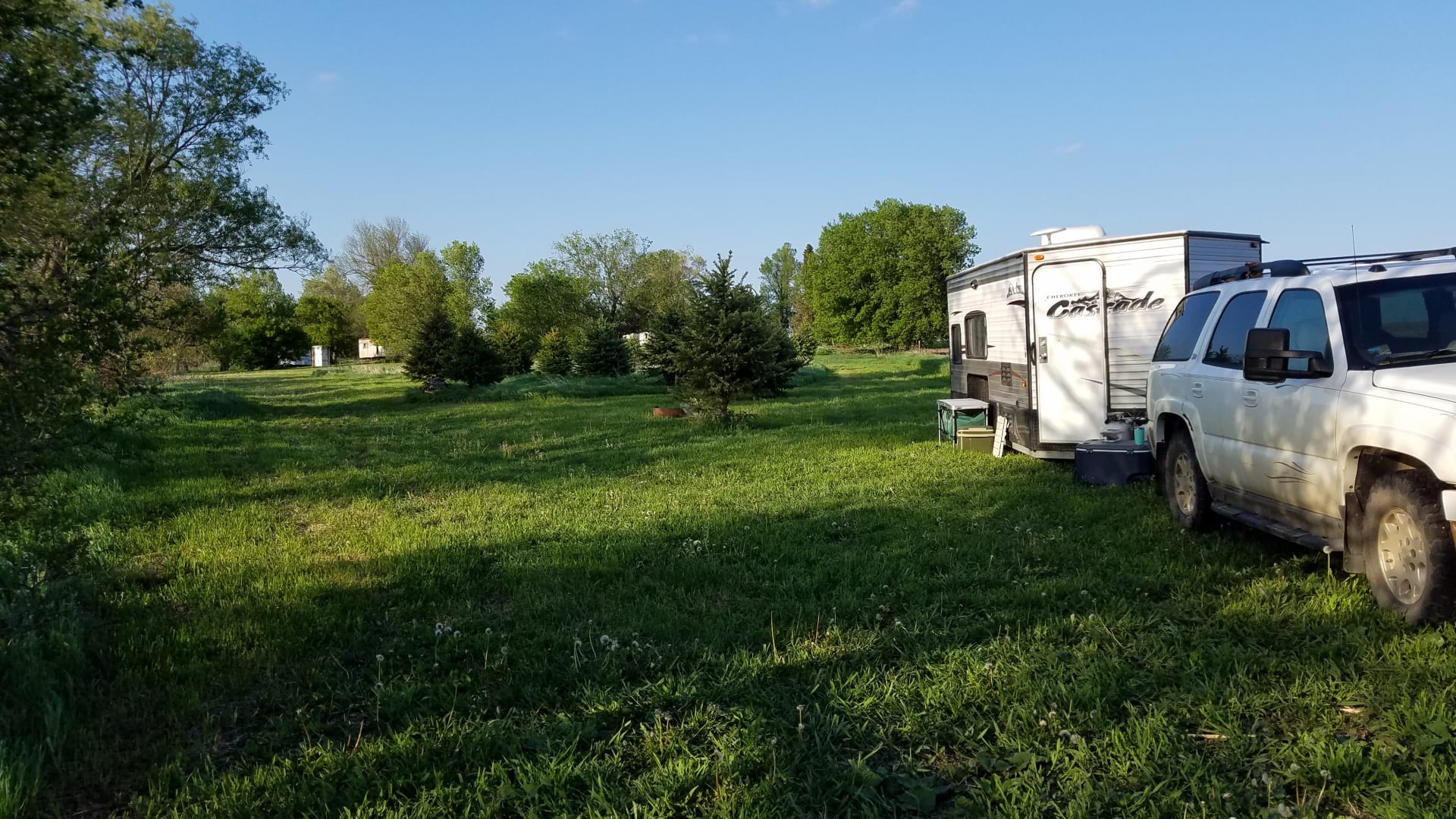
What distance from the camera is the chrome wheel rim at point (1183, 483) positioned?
670 centimetres

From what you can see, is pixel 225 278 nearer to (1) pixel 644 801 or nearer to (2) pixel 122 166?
(2) pixel 122 166

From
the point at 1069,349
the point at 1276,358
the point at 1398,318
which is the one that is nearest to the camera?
the point at 1398,318

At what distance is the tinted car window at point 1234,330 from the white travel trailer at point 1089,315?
11.7ft

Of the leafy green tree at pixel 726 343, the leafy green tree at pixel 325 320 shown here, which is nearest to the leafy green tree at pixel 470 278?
the leafy green tree at pixel 325 320

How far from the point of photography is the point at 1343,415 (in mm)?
4602

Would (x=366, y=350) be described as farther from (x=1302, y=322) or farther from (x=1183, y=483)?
(x=1302, y=322)

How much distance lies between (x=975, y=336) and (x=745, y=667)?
962cm

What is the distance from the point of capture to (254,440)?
15992mm

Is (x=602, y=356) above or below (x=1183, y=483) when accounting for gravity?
above

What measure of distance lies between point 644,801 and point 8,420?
3.21 meters

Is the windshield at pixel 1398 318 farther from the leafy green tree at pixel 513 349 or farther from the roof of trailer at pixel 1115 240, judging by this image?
the leafy green tree at pixel 513 349

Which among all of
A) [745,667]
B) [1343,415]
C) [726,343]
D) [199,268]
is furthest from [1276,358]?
[199,268]

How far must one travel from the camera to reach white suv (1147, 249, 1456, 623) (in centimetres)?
408

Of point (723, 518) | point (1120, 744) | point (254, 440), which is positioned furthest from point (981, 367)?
point (254, 440)
